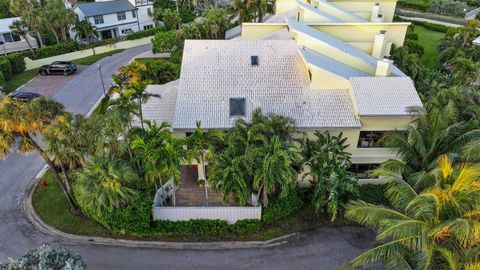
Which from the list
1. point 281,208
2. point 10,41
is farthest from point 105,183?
point 10,41

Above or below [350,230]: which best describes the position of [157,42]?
above

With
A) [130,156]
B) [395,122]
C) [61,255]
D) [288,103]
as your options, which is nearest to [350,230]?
[395,122]

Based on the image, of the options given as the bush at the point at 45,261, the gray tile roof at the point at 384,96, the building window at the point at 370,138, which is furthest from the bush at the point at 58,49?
the building window at the point at 370,138

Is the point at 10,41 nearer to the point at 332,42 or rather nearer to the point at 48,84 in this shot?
the point at 48,84

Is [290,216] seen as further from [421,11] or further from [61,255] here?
[421,11]

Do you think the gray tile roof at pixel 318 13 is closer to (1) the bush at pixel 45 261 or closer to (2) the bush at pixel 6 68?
(1) the bush at pixel 45 261

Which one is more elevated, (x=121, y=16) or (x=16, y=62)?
(x=121, y=16)
